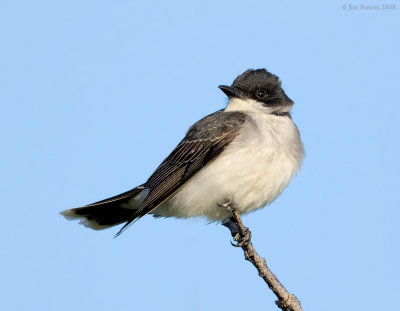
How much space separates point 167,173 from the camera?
7.16 m

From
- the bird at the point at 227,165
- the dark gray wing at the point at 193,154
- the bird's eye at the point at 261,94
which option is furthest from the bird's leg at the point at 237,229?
the bird's eye at the point at 261,94

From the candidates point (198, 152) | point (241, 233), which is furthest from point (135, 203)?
point (241, 233)

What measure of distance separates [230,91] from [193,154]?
0.79 meters

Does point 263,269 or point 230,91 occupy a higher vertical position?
point 230,91

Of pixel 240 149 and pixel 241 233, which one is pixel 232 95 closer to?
pixel 240 149

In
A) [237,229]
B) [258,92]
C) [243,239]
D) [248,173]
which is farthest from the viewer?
[258,92]

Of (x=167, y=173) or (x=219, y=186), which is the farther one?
(x=167, y=173)

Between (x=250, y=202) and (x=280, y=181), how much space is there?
0.36 meters

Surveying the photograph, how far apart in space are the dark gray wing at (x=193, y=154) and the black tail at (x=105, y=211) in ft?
0.98

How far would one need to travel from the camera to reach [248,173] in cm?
638

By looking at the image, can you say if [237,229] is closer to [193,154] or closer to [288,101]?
[193,154]

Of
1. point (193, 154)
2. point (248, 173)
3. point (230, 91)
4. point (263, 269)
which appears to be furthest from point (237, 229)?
point (230, 91)

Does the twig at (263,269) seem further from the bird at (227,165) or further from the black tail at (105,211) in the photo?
the black tail at (105,211)

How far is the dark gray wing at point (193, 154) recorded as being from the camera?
6.73 m
